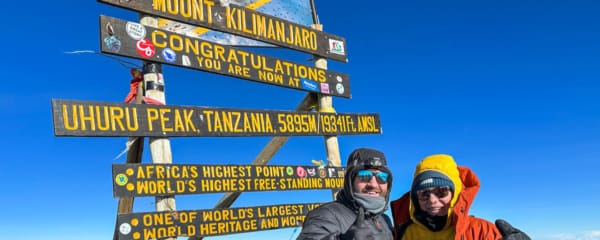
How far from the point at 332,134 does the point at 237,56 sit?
6.99 ft

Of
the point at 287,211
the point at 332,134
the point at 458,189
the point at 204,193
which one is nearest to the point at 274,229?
the point at 287,211

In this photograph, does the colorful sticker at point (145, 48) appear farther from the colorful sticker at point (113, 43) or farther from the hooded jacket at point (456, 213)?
the hooded jacket at point (456, 213)

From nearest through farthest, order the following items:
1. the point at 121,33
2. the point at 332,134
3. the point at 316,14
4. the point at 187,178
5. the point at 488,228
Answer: the point at 488,228
the point at 121,33
the point at 187,178
the point at 332,134
the point at 316,14

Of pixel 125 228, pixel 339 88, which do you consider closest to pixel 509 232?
pixel 125 228

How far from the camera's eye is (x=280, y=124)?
774 cm

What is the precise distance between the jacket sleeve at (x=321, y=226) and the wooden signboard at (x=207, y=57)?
3614 millimetres

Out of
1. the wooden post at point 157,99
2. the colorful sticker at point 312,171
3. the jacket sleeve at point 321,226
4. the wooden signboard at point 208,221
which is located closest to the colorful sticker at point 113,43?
the wooden post at point 157,99

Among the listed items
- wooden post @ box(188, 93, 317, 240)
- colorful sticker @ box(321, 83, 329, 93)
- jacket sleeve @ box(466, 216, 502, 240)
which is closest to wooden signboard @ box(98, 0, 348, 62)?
colorful sticker @ box(321, 83, 329, 93)

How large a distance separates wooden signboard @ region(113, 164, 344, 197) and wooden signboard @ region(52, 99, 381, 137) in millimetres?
424

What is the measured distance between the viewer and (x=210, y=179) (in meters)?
6.76

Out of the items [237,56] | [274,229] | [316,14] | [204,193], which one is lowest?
[274,229]

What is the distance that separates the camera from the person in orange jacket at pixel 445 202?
3318mm

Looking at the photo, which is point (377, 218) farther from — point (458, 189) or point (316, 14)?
point (316, 14)

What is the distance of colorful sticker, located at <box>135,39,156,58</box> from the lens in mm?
6332
